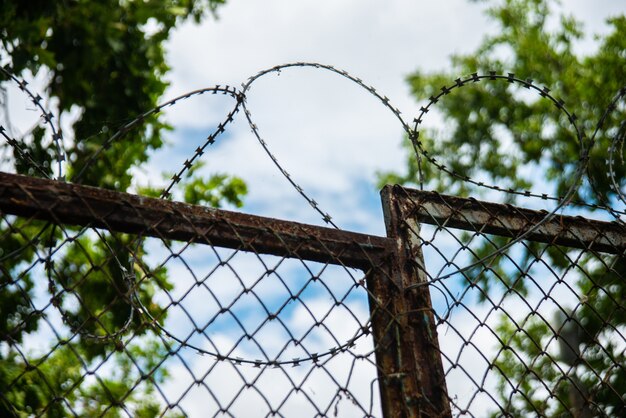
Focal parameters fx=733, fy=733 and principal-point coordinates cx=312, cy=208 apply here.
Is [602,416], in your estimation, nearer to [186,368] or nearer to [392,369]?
[392,369]

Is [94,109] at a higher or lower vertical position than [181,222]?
higher

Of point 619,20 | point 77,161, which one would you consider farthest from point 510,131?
point 77,161

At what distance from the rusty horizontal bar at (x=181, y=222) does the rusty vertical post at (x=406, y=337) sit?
7cm

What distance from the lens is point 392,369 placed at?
1.91 metres

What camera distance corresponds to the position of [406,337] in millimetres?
1941

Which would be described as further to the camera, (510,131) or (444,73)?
(444,73)

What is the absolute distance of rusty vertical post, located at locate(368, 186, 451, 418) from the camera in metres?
1.87

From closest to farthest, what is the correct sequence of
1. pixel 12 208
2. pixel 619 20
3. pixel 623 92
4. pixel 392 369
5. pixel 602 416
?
pixel 12 208
pixel 392 369
pixel 602 416
pixel 623 92
pixel 619 20

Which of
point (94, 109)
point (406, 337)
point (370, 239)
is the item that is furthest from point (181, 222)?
point (94, 109)

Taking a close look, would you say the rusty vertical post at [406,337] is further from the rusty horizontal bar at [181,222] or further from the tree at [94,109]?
the tree at [94,109]

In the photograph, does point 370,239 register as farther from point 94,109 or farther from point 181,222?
point 94,109

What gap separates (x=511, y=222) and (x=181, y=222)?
1060 mm

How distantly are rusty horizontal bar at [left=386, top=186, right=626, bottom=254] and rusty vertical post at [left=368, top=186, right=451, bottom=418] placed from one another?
130mm

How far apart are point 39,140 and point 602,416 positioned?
3.86 metres
